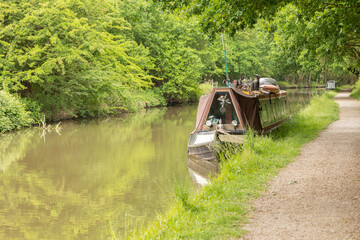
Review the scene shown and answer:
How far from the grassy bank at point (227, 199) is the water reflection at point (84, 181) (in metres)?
0.90

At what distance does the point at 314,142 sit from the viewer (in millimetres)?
13328

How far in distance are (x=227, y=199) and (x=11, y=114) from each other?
1708 cm

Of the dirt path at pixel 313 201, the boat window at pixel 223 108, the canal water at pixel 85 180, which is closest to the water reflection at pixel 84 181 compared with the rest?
the canal water at pixel 85 180

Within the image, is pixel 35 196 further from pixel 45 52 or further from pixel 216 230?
pixel 45 52

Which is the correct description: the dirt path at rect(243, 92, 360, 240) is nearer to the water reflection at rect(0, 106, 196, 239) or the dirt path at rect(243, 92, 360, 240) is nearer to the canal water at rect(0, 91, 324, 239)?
the canal water at rect(0, 91, 324, 239)

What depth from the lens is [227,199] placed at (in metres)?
7.25

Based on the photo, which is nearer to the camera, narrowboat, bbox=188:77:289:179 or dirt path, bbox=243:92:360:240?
dirt path, bbox=243:92:360:240

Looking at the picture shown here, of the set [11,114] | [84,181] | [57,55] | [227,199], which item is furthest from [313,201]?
[57,55]

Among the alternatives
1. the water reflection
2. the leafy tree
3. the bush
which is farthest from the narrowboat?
the leafy tree

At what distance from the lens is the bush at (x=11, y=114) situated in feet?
68.6

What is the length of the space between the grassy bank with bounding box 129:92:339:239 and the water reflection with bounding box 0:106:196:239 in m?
0.90

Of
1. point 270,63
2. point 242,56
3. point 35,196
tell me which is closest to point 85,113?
point 35,196

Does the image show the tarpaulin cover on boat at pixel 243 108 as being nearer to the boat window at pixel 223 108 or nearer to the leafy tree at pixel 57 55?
the boat window at pixel 223 108

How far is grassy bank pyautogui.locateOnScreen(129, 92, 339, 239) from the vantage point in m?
5.74
